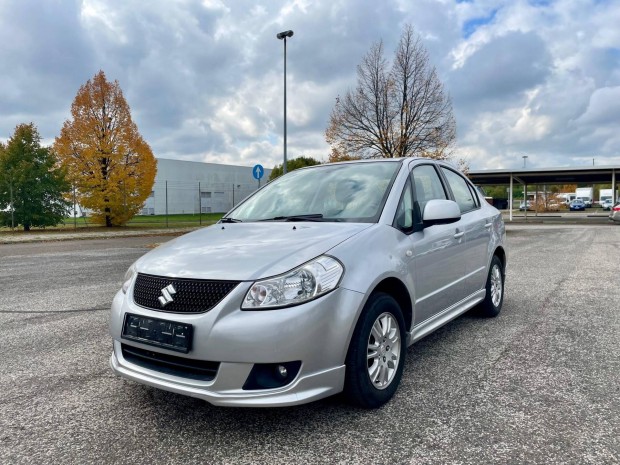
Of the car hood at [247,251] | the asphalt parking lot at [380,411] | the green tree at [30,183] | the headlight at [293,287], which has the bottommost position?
the asphalt parking lot at [380,411]

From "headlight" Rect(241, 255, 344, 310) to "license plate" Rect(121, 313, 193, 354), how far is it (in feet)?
1.21

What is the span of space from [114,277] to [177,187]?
39953 millimetres

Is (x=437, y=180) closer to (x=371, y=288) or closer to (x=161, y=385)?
(x=371, y=288)

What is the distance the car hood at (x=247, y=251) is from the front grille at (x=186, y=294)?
4 centimetres

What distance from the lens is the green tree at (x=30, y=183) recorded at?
22.4m

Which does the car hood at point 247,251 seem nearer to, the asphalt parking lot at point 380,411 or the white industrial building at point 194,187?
the asphalt parking lot at point 380,411

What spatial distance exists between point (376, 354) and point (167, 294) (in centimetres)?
134

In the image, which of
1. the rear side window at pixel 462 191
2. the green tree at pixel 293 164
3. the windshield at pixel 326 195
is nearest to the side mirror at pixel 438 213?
the windshield at pixel 326 195

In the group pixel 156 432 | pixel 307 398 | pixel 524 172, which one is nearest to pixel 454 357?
pixel 307 398

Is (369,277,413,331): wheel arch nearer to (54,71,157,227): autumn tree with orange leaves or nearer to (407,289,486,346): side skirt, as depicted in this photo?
(407,289,486,346): side skirt

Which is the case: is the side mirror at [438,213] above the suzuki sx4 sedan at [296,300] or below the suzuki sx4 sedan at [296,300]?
above

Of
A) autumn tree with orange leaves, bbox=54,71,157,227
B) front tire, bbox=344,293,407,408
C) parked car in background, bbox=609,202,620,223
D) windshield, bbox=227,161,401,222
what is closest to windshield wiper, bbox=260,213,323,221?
windshield, bbox=227,161,401,222

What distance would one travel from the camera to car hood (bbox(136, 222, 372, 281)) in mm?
2576

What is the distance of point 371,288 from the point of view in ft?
9.18
